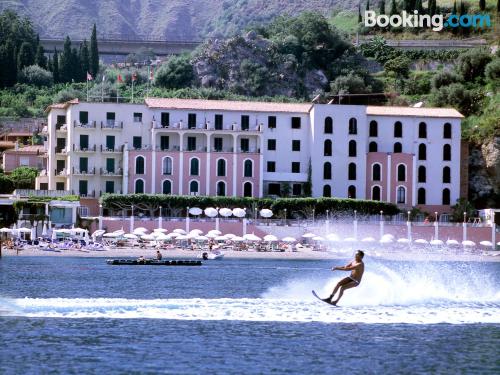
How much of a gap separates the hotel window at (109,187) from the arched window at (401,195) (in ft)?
Result: 85.9

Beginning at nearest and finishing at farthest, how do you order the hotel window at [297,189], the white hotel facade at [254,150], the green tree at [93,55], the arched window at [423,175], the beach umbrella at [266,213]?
the beach umbrella at [266,213], the white hotel facade at [254,150], the hotel window at [297,189], the arched window at [423,175], the green tree at [93,55]

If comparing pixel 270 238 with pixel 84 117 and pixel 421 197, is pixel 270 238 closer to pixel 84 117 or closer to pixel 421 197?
pixel 421 197

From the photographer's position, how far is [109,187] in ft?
374

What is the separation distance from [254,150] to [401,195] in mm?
14421

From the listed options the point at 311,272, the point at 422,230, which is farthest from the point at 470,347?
the point at 422,230

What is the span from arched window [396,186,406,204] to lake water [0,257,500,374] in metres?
62.4

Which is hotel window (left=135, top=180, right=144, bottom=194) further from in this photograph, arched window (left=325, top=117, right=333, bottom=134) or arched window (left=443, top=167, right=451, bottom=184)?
arched window (left=443, top=167, right=451, bottom=184)

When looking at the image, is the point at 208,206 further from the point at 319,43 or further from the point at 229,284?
the point at 319,43

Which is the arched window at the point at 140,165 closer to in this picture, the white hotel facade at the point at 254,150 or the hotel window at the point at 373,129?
the white hotel facade at the point at 254,150

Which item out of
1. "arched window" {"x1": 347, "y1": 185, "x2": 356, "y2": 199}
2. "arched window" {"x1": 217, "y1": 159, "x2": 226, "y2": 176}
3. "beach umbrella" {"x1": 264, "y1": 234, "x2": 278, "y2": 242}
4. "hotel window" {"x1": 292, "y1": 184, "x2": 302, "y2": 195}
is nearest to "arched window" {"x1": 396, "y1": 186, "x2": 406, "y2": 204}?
"arched window" {"x1": 347, "y1": 185, "x2": 356, "y2": 199}

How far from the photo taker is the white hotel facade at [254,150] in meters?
114

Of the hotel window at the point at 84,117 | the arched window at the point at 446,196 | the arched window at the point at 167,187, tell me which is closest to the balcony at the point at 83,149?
the hotel window at the point at 84,117

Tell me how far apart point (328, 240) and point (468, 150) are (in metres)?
22.8

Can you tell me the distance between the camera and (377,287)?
4622cm
